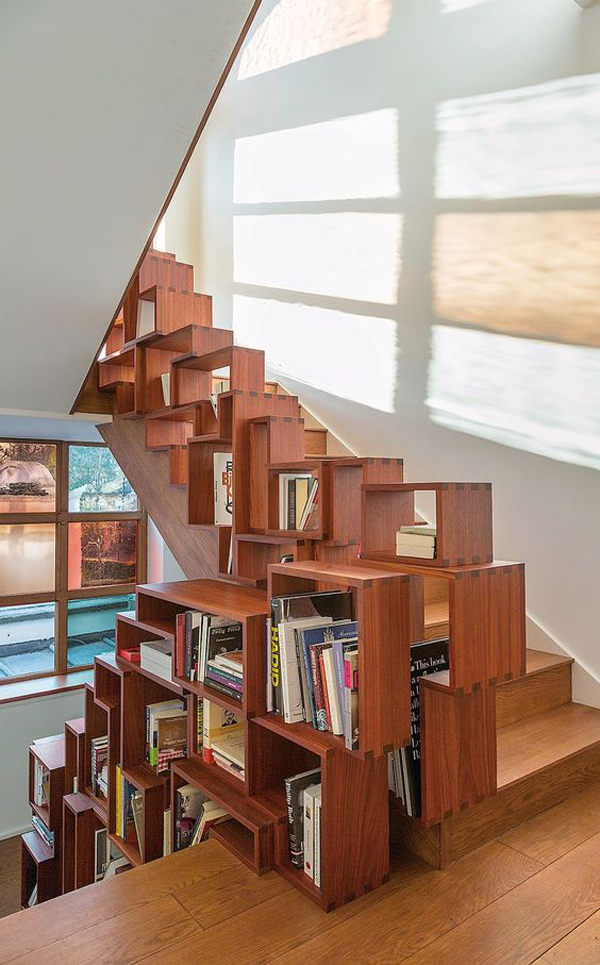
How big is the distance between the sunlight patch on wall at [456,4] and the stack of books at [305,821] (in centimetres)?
296

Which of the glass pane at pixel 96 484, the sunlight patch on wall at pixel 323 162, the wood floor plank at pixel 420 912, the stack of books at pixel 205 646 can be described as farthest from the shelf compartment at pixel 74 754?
the sunlight patch on wall at pixel 323 162

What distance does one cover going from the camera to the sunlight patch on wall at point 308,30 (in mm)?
3119

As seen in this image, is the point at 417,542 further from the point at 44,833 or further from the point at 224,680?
the point at 44,833

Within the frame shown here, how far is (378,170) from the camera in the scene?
10.1 feet

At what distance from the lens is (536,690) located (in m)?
2.25

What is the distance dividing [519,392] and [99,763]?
89.2 inches

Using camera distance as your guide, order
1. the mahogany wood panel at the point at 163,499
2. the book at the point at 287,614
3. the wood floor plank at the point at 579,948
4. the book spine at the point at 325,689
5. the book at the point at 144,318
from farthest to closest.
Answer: the book at the point at 144,318 → the mahogany wood panel at the point at 163,499 → the book at the point at 287,614 → the book spine at the point at 325,689 → the wood floor plank at the point at 579,948

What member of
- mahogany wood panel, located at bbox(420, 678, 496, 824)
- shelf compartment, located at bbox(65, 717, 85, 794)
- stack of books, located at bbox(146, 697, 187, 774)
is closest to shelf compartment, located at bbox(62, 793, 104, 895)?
shelf compartment, located at bbox(65, 717, 85, 794)

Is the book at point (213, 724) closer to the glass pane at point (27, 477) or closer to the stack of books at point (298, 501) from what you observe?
the stack of books at point (298, 501)

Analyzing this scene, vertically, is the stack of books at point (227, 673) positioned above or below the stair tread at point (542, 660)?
above

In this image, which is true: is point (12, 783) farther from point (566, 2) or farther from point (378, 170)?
point (566, 2)

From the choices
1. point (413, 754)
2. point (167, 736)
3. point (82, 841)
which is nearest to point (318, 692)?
point (413, 754)

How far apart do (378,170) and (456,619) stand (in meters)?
2.35

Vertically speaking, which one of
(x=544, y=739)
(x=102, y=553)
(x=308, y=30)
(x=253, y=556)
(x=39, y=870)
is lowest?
(x=39, y=870)
